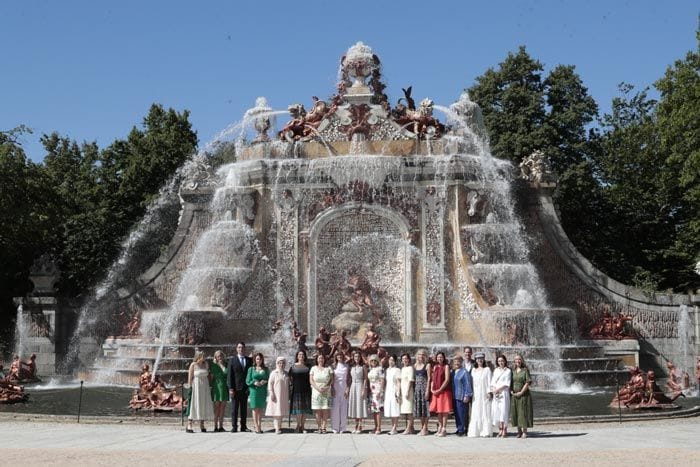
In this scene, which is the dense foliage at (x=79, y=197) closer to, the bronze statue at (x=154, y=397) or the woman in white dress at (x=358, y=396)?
the bronze statue at (x=154, y=397)

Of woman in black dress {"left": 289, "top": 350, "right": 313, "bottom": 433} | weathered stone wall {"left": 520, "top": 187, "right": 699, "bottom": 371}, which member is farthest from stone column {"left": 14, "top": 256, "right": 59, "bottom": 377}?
woman in black dress {"left": 289, "top": 350, "right": 313, "bottom": 433}

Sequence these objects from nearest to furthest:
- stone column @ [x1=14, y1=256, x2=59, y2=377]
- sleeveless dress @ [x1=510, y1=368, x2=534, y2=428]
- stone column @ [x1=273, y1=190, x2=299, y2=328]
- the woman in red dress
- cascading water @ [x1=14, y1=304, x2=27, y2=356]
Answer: sleeveless dress @ [x1=510, y1=368, x2=534, y2=428], the woman in red dress, stone column @ [x1=273, y1=190, x2=299, y2=328], stone column @ [x1=14, y1=256, x2=59, y2=377], cascading water @ [x1=14, y1=304, x2=27, y2=356]

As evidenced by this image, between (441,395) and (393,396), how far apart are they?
86 centimetres

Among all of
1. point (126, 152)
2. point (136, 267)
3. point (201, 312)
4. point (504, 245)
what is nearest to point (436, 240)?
point (504, 245)

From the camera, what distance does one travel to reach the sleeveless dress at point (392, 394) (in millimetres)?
18094

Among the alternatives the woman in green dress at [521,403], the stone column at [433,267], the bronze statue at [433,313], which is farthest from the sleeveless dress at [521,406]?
the bronze statue at [433,313]

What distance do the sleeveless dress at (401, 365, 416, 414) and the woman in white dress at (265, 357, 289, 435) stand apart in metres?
2.06

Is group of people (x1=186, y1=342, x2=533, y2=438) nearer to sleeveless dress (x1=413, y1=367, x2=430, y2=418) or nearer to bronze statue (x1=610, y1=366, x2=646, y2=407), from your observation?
sleeveless dress (x1=413, y1=367, x2=430, y2=418)

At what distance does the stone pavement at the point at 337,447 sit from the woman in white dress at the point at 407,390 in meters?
0.45

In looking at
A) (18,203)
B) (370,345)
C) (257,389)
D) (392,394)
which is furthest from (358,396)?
(18,203)

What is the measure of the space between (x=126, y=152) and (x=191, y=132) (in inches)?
150

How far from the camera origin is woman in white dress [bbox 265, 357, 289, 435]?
1811cm

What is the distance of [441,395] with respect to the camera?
17.9 m

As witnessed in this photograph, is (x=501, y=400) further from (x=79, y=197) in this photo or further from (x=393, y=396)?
(x=79, y=197)
